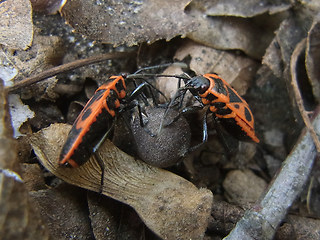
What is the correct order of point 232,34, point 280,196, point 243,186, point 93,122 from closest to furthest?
point 280,196, point 93,122, point 243,186, point 232,34

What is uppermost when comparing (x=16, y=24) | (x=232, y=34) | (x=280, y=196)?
(x=16, y=24)

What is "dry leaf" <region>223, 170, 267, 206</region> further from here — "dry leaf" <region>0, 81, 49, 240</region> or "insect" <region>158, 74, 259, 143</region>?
"dry leaf" <region>0, 81, 49, 240</region>

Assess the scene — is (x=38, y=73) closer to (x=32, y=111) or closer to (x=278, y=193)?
(x=32, y=111)

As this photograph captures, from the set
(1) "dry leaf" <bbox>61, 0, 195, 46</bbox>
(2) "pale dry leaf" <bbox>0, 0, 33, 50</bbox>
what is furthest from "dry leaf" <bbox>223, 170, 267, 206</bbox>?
(2) "pale dry leaf" <bbox>0, 0, 33, 50</bbox>

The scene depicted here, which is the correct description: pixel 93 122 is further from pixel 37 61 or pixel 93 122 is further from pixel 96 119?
pixel 37 61

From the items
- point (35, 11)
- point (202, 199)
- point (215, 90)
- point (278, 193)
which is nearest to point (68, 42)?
point (35, 11)

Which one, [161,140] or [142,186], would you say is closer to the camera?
[142,186]

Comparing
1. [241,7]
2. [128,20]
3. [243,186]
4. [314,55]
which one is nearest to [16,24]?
[128,20]
